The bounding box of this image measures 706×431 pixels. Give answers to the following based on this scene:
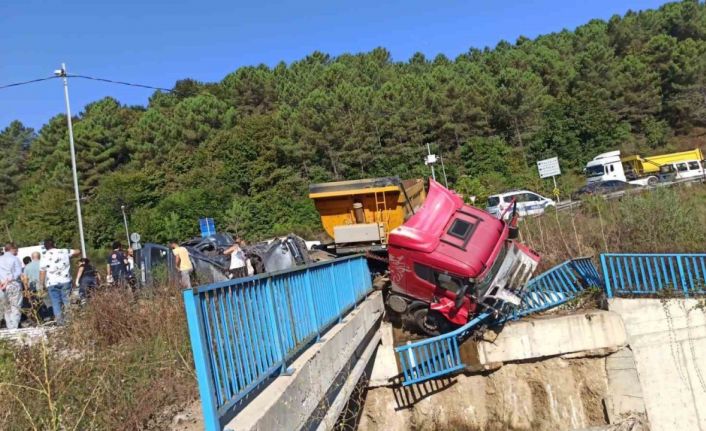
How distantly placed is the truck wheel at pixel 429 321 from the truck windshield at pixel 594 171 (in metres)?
26.6

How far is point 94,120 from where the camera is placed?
2115 inches

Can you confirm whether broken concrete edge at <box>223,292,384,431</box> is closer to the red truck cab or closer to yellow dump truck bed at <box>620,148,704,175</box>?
the red truck cab

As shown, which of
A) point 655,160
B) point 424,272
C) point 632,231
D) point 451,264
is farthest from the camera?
point 655,160

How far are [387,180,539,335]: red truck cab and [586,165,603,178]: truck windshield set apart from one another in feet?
84.6

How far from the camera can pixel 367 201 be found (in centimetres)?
1134

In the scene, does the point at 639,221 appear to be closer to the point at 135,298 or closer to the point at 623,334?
the point at 623,334

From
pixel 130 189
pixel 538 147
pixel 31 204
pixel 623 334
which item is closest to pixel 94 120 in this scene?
pixel 31 204

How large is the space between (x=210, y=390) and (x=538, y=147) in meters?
41.2

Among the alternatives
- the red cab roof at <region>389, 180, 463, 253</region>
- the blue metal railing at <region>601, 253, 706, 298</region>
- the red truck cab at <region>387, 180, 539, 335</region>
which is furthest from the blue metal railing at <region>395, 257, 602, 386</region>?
the red cab roof at <region>389, 180, 463, 253</region>

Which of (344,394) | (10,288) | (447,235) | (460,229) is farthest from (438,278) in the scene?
(10,288)

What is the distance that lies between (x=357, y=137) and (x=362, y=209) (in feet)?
91.1

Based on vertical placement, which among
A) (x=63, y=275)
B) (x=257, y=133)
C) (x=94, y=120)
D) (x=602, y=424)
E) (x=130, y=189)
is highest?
(x=94, y=120)

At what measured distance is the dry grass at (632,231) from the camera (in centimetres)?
1050

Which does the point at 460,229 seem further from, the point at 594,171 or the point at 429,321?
the point at 594,171
